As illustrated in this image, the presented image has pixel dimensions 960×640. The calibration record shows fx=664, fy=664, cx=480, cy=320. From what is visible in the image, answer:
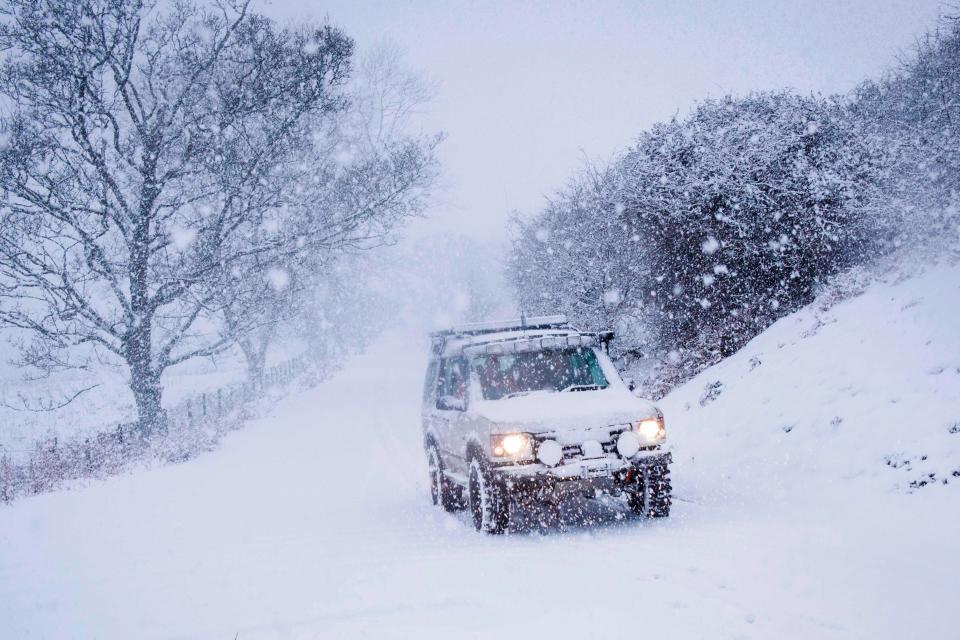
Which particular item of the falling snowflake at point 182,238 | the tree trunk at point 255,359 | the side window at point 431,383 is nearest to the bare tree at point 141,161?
the falling snowflake at point 182,238

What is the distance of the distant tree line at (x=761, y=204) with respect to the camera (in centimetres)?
1472

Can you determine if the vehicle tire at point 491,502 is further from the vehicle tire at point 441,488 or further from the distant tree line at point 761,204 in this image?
the distant tree line at point 761,204

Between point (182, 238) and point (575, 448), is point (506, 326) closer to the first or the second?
point (575, 448)

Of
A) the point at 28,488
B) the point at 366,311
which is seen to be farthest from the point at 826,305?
the point at 366,311

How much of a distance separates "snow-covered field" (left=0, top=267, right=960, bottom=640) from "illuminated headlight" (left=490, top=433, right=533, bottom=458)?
35.5 inches

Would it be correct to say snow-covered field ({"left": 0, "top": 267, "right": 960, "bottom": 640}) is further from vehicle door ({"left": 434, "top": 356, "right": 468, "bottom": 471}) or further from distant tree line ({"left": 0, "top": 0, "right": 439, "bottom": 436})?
distant tree line ({"left": 0, "top": 0, "right": 439, "bottom": 436})

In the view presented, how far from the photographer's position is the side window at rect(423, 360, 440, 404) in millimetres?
9445

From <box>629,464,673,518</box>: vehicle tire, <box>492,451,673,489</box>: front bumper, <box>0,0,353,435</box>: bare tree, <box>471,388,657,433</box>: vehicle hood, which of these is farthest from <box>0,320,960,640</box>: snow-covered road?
<box>0,0,353,435</box>: bare tree

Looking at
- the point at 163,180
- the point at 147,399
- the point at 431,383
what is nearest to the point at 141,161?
the point at 163,180

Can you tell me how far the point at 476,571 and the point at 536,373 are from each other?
2.70 metres

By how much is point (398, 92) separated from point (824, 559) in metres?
25.7

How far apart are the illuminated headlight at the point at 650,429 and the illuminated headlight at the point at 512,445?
1.15 metres

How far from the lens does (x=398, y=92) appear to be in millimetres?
27547

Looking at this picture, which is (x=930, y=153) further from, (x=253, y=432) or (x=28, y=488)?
(x=28, y=488)
